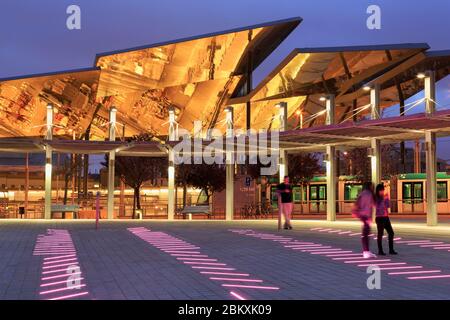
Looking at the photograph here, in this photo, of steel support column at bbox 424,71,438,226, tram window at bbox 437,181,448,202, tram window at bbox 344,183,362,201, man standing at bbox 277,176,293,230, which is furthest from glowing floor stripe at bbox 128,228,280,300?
tram window at bbox 344,183,362,201

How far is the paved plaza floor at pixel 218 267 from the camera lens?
760cm

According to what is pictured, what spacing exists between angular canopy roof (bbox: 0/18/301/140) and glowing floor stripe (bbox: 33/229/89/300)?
24.5 m

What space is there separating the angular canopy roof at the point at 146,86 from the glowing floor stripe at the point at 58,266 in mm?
Result: 24486

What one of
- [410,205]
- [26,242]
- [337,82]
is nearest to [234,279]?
[26,242]

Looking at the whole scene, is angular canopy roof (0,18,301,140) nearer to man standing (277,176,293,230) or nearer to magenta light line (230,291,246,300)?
man standing (277,176,293,230)

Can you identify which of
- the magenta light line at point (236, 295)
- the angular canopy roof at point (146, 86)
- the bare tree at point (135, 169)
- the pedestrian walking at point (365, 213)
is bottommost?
the magenta light line at point (236, 295)

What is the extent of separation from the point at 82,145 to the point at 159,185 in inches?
997

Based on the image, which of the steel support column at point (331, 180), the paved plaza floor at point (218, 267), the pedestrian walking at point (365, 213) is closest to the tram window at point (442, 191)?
the steel support column at point (331, 180)

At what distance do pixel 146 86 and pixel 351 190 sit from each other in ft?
57.5

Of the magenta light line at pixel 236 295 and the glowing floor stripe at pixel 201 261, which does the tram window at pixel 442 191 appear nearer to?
the glowing floor stripe at pixel 201 261

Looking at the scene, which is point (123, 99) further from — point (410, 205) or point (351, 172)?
point (410, 205)

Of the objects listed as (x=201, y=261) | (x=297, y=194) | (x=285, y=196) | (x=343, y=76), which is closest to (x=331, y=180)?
(x=285, y=196)

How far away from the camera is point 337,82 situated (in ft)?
133

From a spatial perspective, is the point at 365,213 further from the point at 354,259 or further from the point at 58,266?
the point at 58,266
